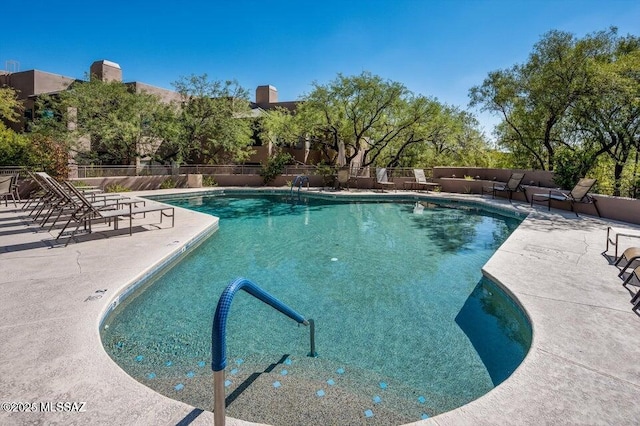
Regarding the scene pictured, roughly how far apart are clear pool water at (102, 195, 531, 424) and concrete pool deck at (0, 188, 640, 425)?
41cm

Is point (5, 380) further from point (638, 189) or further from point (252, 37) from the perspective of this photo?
point (252, 37)

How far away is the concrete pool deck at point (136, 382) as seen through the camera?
2.21m

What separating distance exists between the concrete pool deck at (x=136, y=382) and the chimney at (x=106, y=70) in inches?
935

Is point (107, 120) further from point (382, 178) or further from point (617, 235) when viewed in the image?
point (617, 235)

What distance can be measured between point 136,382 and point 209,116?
20.6 metres

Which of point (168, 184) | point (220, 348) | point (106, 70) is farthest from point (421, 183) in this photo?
point (106, 70)

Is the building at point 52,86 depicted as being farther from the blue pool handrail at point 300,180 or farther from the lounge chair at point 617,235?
the lounge chair at point 617,235

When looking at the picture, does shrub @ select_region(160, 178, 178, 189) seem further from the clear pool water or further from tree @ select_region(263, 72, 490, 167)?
the clear pool water

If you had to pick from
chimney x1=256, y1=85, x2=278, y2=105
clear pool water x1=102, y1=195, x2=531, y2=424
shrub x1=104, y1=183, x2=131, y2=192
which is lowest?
clear pool water x1=102, y1=195, x2=531, y2=424

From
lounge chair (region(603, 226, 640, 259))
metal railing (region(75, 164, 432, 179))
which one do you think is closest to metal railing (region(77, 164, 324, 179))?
metal railing (region(75, 164, 432, 179))

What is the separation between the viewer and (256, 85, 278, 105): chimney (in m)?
30.4

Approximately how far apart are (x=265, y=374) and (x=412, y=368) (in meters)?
1.49

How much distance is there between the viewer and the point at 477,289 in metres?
5.43

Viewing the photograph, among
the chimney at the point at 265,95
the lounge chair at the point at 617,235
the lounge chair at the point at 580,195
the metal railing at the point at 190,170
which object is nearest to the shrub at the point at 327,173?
the metal railing at the point at 190,170
